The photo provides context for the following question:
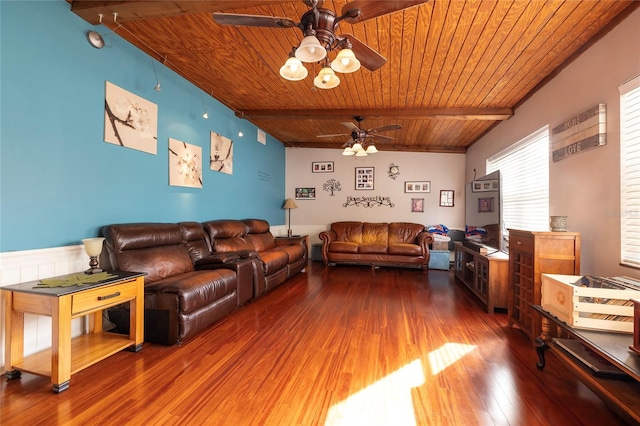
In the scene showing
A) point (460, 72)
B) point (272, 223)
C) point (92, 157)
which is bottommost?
point (272, 223)

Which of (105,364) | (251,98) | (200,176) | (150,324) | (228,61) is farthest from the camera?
(251,98)

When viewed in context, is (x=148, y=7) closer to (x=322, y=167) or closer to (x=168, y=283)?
(x=168, y=283)

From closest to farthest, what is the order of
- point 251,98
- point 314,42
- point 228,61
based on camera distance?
point 314,42 < point 228,61 < point 251,98

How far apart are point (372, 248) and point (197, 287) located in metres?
3.79

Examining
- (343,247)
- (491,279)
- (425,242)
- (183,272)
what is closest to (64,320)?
(183,272)

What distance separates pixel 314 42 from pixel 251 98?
8.71ft

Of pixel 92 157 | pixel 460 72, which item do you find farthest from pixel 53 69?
pixel 460 72

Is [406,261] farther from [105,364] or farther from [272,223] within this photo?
[105,364]

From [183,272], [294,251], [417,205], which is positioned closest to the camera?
[183,272]

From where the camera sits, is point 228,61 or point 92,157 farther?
point 228,61

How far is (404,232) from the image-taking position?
5.97 metres

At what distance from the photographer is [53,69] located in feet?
6.68

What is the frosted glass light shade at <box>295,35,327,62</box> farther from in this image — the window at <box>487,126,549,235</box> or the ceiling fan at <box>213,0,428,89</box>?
the window at <box>487,126,549,235</box>

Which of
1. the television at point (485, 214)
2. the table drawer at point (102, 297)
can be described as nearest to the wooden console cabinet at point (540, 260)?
the television at point (485, 214)
